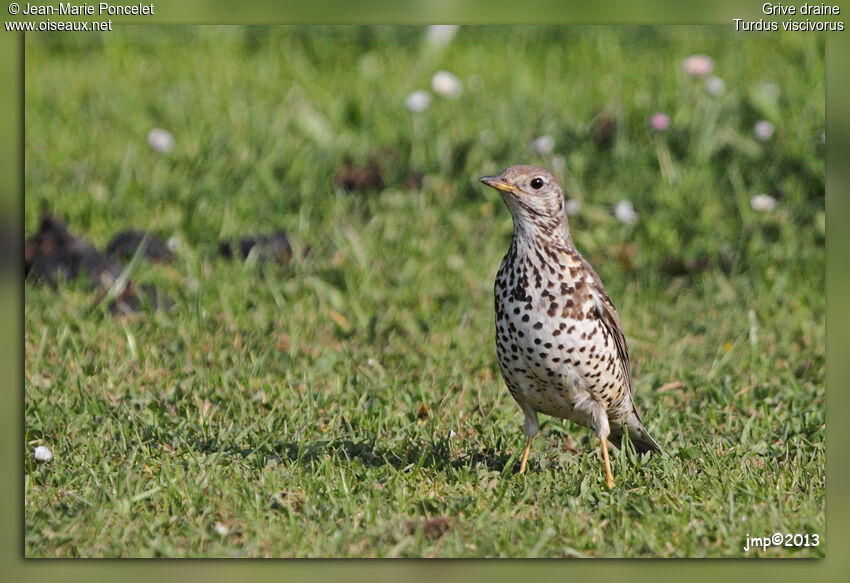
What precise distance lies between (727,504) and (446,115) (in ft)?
15.9

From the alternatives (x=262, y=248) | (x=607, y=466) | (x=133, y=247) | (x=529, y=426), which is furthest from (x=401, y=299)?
(x=607, y=466)

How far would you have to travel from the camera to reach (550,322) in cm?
485

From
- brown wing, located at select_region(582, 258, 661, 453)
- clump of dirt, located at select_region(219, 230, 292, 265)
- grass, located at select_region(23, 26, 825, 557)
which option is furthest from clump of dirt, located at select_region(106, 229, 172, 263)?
brown wing, located at select_region(582, 258, 661, 453)

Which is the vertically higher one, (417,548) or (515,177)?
(515,177)

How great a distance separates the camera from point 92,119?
9133 millimetres

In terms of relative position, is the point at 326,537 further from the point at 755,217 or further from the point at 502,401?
the point at 755,217

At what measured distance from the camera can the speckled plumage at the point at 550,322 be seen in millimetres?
4863

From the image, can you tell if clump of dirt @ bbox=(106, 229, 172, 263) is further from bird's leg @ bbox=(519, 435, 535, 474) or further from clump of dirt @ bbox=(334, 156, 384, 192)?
bird's leg @ bbox=(519, 435, 535, 474)

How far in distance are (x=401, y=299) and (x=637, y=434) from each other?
208cm

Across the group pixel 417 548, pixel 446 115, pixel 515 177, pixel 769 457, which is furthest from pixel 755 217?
pixel 417 548

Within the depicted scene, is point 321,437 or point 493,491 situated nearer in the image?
point 493,491

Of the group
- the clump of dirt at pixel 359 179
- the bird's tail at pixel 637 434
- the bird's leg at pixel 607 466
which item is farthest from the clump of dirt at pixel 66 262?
the bird's leg at pixel 607 466

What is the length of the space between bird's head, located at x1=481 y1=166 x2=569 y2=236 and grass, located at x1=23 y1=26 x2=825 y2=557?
0.97 meters

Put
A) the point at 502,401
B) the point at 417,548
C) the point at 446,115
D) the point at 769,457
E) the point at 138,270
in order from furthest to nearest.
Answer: the point at 446,115 < the point at 138,270 < the point at 502,401 < the point at 769,457 < the point at 417,548
